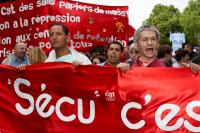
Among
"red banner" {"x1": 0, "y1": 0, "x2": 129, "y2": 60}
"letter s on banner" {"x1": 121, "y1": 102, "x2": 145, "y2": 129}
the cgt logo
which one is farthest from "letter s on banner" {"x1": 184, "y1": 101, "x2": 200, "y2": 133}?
"red banner" {"x1": 0, "y1": 0, "x2": 129, "y2": 60}

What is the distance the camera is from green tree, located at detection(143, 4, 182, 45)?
104 meters

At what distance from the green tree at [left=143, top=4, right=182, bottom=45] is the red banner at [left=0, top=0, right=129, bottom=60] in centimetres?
8725

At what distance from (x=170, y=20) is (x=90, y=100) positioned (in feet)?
340

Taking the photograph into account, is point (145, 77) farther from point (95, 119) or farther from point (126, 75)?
point (95, 119)

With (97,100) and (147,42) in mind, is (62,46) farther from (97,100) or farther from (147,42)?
(147,42)

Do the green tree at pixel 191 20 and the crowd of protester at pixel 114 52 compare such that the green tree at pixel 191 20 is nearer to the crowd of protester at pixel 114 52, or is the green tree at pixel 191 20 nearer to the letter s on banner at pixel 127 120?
the crowd of protester at pixel 114 52

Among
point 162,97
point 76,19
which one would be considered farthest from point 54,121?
point 76,19

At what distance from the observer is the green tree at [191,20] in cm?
10166

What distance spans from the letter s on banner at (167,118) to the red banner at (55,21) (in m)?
4.65

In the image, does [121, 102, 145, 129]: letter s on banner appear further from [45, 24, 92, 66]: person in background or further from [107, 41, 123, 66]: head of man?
[107, 41, 123, 66]: head of man

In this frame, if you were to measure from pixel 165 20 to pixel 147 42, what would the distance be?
105 m

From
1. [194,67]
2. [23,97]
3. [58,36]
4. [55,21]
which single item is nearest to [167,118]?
[194,67]

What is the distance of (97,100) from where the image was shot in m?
6.20

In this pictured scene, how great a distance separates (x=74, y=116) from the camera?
617cm
